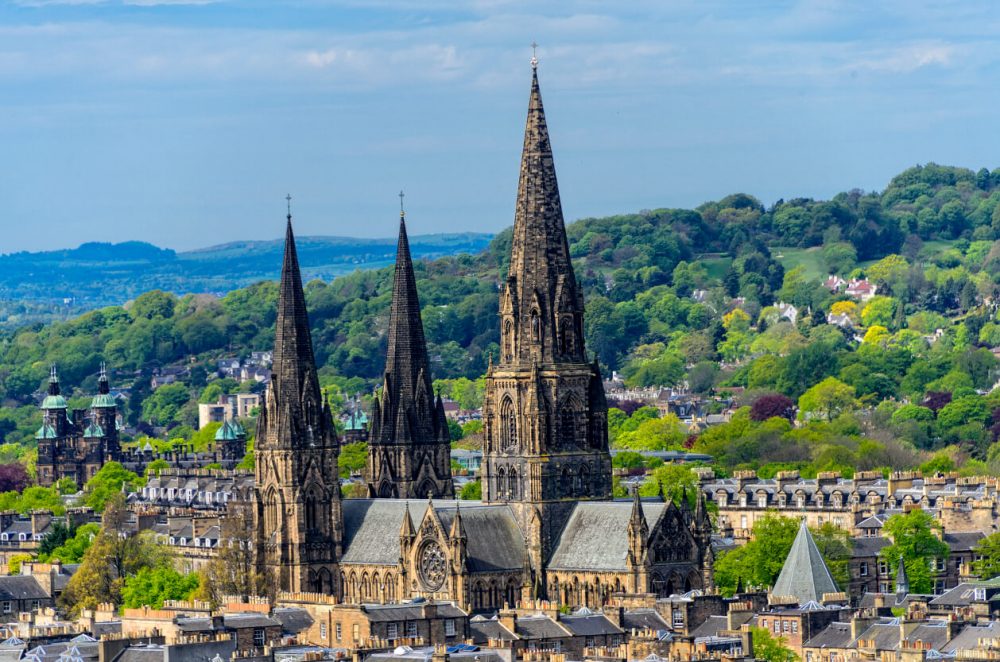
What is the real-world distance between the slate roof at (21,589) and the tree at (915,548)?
39.1 metres

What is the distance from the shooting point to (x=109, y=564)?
15375 cm

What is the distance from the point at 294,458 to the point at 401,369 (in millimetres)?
10245

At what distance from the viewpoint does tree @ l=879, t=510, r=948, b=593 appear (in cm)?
14362

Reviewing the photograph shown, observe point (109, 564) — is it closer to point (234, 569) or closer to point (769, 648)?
point (234, 569)

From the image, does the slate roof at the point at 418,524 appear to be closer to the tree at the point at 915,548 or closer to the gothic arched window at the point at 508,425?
the gothic arched window at the point at 508,425

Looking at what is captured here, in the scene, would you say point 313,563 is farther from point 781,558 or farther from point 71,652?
point 71,652

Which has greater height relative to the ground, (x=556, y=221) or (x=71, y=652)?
(x=556, y=221)

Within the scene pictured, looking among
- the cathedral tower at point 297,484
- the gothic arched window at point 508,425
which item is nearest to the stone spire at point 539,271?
the gothic arched window at point 508,425

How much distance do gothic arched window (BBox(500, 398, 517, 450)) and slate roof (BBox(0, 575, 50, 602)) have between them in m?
27.0

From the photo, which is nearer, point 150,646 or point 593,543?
point 150,646

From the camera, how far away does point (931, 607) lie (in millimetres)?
118000

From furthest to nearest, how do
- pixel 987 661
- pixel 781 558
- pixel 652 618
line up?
pixel 781 558 < pixel 652 618 < pixel 987 661

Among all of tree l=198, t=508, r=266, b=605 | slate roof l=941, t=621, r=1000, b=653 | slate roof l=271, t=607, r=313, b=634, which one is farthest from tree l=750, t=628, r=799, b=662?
tree l=198, t=508, r=266, b=605

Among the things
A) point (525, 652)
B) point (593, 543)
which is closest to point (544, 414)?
point (593, 543)
